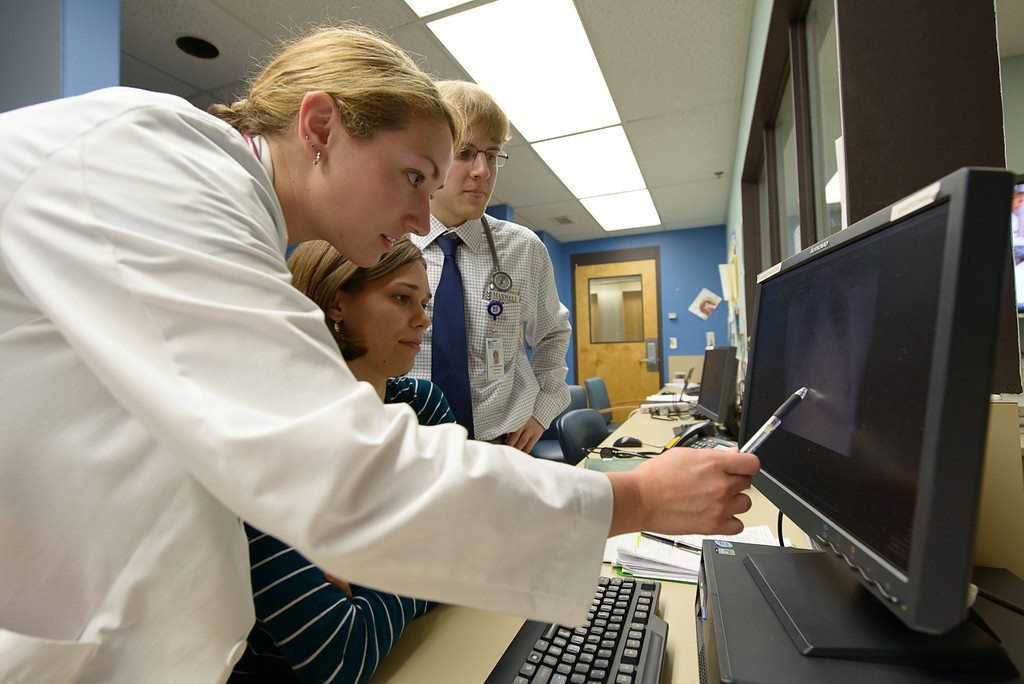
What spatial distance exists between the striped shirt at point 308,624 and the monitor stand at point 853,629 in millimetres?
467

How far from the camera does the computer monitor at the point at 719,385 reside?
2102 millimetres

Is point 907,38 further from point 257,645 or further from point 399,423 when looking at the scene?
point 257,645

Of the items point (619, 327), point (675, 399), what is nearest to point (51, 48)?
point (675, 399)


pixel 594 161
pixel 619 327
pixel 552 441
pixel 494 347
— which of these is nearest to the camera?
pixel 494 347

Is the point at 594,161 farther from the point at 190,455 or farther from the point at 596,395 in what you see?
the point at 190,455

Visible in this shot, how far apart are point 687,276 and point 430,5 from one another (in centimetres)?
445

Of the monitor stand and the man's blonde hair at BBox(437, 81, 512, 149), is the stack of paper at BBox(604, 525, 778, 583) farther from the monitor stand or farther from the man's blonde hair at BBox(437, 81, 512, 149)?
the man's blonde hair at BBox(437, 81, 512, 149)

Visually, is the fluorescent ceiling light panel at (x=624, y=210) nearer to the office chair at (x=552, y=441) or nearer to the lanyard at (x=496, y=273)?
the office chair at (x=552, y=441)

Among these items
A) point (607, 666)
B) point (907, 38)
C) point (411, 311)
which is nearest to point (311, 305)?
point (607, 666)

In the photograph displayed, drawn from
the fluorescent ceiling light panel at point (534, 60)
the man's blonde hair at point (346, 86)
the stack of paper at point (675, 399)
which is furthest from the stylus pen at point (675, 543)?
the stack of paper at point (675, 399)

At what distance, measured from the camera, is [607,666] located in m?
0.58

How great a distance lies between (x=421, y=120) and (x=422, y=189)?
0.33 feet

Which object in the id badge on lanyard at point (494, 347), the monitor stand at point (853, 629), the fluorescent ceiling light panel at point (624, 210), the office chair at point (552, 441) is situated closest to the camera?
the monitor stand at point (853, 629)

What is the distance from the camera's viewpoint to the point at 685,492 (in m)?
0.52
